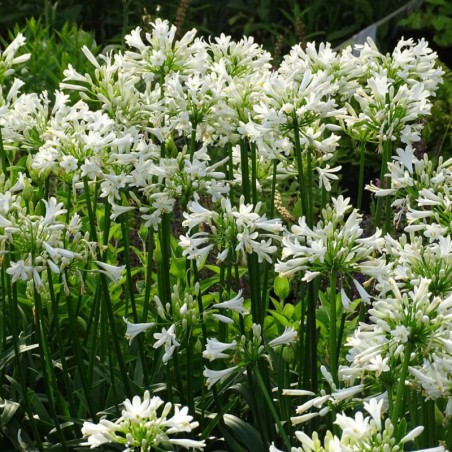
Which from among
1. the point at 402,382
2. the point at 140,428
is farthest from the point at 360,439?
the point at 140,428

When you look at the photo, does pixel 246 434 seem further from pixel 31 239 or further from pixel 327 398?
pixel 31 239

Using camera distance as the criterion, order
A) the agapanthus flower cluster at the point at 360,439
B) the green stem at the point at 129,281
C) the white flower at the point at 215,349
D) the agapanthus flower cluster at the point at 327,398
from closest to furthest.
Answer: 1. the agapanthus flower cluster at the point at 360,439
2. the agapanthus flower cluster at the point at 327,398
3. the white flower at the point at 215,349
4. the green stem at the point at 129,281

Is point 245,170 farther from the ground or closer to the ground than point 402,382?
farther from the ground

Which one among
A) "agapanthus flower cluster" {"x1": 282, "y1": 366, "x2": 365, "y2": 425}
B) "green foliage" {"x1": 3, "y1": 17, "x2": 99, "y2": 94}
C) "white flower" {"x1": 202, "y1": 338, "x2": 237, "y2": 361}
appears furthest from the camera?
"green foliage" {"x1": 3, "y1": 17, "x2": 99, "y2": 94}

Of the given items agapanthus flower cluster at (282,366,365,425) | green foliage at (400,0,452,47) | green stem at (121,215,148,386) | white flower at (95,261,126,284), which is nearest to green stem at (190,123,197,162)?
green stem at (121,215,148,386)

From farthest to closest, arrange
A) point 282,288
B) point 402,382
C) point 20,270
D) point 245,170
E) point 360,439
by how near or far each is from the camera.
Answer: point 282,288, point 245,170, point 20,270, point 402,382, point 360,439

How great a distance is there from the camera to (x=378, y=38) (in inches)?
356

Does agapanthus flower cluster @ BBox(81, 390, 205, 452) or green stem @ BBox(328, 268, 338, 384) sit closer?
agapanthus flower cluster @ BBox(81, 390, 205, 452)

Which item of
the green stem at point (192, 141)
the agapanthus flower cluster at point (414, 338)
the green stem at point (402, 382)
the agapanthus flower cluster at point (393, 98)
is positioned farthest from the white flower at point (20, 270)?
the agapanthus flower cluster at point (393, 98)

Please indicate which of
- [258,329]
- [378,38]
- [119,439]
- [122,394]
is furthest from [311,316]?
[378,38]

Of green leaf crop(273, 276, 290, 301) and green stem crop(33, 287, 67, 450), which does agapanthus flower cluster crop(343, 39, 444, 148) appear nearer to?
green leaf crop(273, 276, 290, 301)

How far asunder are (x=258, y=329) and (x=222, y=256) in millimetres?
227

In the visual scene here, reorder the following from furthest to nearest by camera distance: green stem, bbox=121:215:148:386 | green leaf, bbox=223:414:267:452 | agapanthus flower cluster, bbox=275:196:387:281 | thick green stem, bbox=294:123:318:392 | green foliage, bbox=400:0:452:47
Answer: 1. green foliage, bbox=400:0:452:47
2. green stem, bbox=121:215:148:386
3. green leaf, bbox=223:414:267:452
4. thick green stem, bbox=294:123:318:392
5. agapanthus flower cluster, bbox=275:196:387:281

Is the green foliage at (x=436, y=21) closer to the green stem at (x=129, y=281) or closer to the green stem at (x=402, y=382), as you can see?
the green stem at (x=129, y=281)
